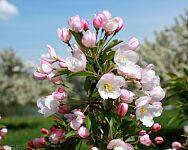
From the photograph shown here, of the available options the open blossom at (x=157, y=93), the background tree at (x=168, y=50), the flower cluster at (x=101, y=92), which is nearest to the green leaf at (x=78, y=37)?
the flower cluster at (x=101, y=92)

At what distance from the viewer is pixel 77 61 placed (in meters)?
2.63

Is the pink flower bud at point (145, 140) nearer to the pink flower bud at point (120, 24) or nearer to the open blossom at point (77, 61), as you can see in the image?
the open blossom at point (77, 61)

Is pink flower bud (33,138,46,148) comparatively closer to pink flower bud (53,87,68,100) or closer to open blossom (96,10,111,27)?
pink flower bud (53,87,68,100)

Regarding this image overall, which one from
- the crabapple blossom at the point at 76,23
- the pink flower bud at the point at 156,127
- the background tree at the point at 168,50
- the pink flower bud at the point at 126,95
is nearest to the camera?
the pink flower bud at the point at 126,95

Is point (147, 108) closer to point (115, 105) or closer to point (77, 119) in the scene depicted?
point (115, 105)

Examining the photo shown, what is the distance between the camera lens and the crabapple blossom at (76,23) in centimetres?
275

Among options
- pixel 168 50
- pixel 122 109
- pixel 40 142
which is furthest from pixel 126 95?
pixel 168 50

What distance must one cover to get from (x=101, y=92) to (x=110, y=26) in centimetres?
40

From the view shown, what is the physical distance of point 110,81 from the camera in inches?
103

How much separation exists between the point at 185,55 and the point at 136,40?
59.4 ft

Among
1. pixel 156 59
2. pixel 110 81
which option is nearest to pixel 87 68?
pixel 110 81

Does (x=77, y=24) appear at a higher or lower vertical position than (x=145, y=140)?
higher

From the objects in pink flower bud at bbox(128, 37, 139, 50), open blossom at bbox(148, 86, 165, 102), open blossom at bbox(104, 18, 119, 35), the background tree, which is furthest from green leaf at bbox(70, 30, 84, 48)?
the background tree

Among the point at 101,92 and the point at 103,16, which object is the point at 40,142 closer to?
the point at 101,92
